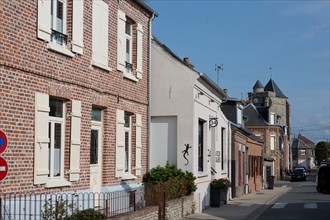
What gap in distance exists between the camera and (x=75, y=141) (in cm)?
1281

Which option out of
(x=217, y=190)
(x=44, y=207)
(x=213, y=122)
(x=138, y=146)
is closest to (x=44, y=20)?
(x=44, y=207)

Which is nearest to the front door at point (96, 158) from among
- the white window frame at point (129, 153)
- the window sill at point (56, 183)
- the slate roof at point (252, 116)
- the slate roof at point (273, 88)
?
the window sill at point (56, 183)

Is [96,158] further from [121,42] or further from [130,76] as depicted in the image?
[121,42]

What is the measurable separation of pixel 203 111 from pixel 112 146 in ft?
22.0

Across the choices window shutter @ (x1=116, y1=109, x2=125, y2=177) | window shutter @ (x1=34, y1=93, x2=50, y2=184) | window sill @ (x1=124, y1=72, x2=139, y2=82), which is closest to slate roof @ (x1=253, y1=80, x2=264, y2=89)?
window sill @ (x1=124, y1=72, x2=139, y2=82)

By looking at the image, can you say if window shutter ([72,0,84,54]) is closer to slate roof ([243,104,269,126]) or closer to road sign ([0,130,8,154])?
road sign ([0,130,8,154])

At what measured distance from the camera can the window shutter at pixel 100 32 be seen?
46.3 ft

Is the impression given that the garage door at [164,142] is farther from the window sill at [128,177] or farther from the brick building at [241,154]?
the brick building at [241,154]

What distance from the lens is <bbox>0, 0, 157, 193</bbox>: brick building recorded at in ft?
35.0

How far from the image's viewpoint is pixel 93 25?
14008mm

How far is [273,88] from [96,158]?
77572 mm

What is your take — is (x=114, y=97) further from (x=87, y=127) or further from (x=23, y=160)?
(x=23, y=160)

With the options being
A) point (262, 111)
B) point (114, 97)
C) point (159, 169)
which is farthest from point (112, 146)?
point (262, 111)

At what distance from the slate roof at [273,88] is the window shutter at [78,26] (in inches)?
3063
